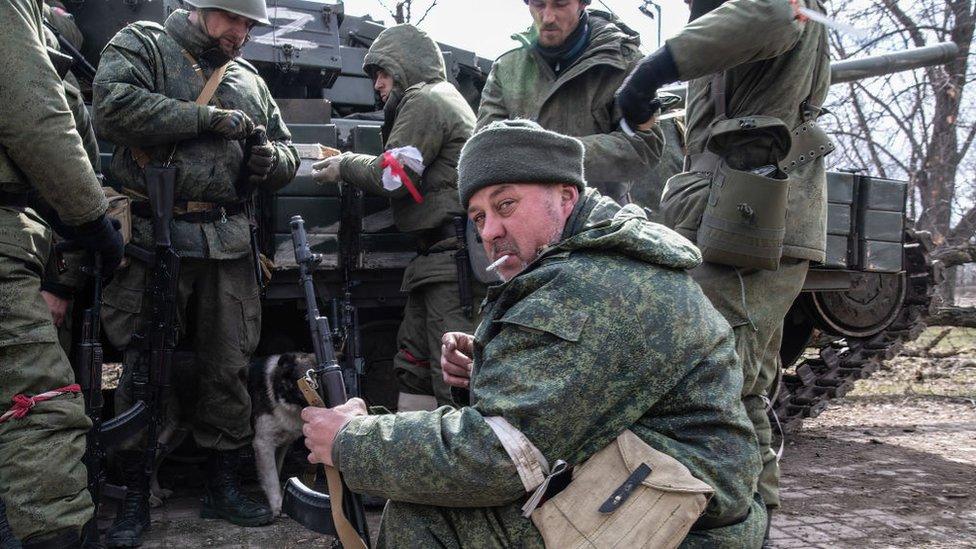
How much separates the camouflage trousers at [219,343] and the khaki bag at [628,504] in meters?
3.16

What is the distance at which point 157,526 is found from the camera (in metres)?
5.05

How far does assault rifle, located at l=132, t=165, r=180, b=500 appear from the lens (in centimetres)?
480

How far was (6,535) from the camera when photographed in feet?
11.2

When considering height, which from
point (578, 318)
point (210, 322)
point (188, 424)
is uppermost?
point (578, 318)

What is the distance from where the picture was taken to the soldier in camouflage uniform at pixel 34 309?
11.5 ft

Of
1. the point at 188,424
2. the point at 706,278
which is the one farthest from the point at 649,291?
the point at 188,424

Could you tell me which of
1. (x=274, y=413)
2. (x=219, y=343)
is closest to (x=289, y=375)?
(x=274, y=413)

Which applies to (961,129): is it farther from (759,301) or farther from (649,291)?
(649,291)

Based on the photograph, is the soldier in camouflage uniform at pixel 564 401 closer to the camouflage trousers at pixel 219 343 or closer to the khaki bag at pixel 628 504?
the khaki bag at pixel 628 504

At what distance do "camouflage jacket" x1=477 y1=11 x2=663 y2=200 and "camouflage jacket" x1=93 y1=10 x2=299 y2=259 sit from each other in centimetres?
126

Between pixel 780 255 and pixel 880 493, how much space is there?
9.68 ft

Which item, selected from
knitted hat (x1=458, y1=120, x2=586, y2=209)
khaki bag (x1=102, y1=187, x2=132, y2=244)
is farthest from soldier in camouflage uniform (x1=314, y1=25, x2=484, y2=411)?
knitted hat (x1=458, y1=120, x2=586, y2=209)

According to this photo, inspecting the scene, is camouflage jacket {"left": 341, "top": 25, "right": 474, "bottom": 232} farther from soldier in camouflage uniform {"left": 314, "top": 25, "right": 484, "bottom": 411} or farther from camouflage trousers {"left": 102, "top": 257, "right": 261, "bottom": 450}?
camouflage trousers {"left": 102, "top": 257, "right": 261, "bottom": 450}

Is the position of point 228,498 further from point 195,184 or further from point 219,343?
point 195,184
